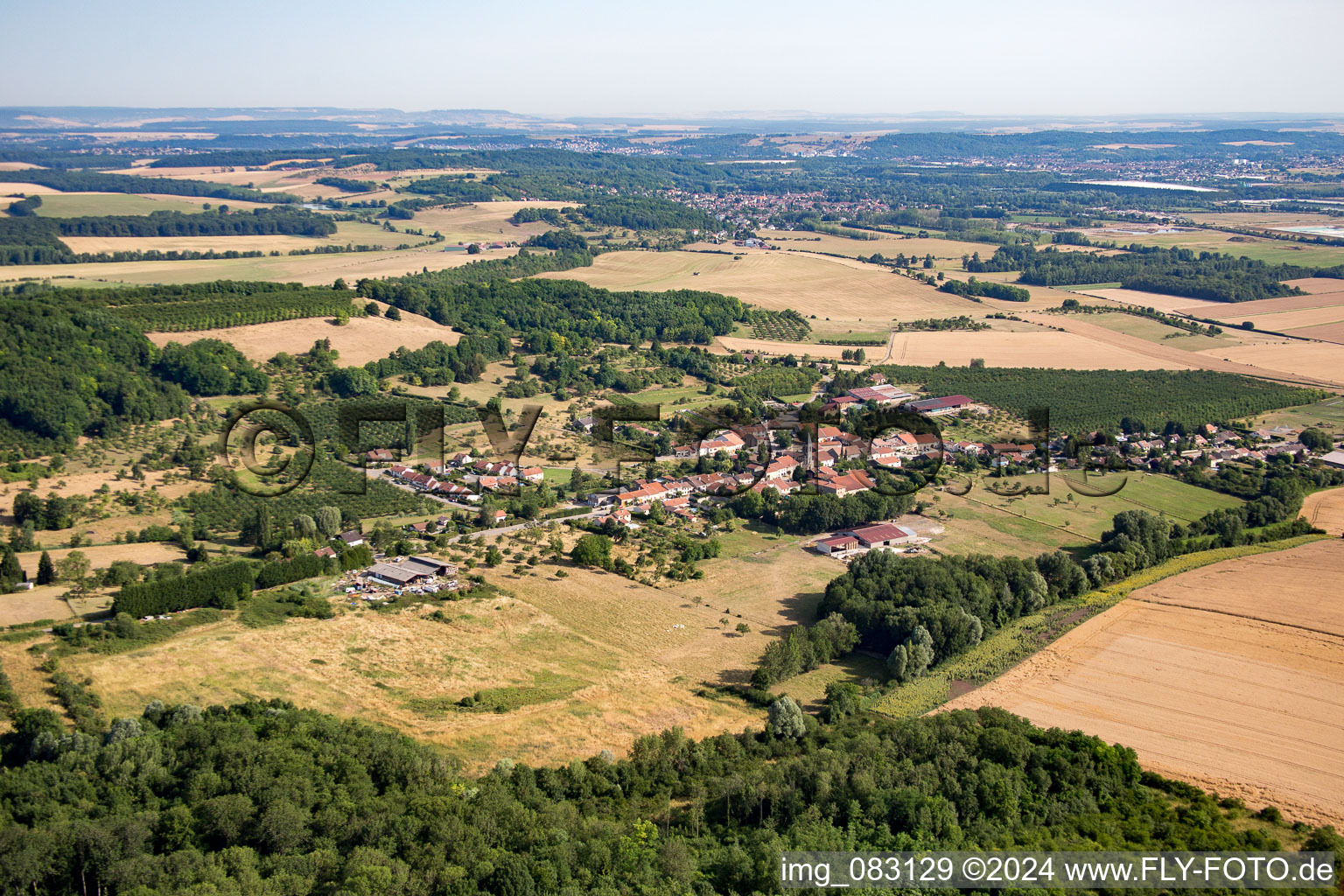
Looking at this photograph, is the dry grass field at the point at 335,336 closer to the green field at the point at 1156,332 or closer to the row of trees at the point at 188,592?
the row of trees at the point at 188,592

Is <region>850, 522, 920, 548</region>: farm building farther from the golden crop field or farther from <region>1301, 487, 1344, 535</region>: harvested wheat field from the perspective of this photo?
the golden crop field

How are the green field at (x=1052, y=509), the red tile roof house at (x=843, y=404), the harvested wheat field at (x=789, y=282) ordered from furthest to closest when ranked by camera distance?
1. the harvested wheat field at (x=789, y=282)
2. the red tile roof house at (x=843, y=404)
3. the green field at (x=1052, y=509)

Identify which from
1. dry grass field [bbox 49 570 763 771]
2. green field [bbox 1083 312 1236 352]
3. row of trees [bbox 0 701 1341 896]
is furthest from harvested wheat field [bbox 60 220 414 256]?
row of trees [bbox 0 701 1341 896]

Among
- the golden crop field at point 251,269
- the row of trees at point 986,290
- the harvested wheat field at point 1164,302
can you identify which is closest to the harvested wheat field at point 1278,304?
the harvested wheat field at point 1164,302

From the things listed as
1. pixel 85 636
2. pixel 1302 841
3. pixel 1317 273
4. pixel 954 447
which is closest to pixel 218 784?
pixel 85 636

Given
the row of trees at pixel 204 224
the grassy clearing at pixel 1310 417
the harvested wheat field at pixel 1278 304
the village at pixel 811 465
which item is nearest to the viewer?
the village at pixel 811 465
